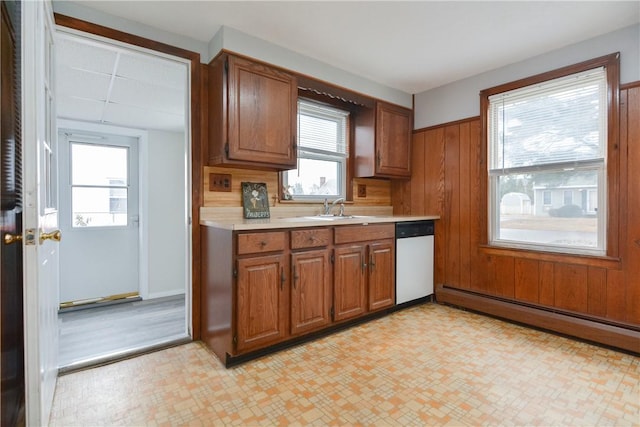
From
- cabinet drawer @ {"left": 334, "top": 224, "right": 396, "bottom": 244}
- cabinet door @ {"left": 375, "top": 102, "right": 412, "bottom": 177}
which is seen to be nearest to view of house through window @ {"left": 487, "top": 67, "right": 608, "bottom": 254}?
cabinet door @ {"left": 375, "top": 102, "right": 412, "bottom": 177}

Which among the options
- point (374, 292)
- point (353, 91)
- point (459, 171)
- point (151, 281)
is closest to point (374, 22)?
point (353, 91)

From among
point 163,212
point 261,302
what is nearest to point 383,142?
point 261,302

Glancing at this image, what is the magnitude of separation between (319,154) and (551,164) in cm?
207

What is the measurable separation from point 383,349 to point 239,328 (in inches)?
41.5

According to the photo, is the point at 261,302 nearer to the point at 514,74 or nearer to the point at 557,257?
the point at 557,257

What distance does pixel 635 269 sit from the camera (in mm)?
2330

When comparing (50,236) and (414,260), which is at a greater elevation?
(50,236)

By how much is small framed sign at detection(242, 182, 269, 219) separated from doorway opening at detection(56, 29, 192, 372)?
1.50 ft

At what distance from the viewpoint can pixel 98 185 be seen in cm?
384

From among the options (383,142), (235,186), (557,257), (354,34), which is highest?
(354,34)

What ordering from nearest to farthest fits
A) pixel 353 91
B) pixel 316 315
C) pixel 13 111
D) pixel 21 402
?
1. pixel 13 111
2. pixel 21 402
3. pixel 316 315
4. pixel 353 91

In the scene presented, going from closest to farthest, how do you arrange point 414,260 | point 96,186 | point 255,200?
point 255,200
point 414,260
point 96,186

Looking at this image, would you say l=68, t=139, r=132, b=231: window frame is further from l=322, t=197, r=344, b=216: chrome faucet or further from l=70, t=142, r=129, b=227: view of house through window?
l=322, t=197, r=344, b=216: chrome faucet

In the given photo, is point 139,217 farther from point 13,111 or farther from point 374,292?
point 374,292
